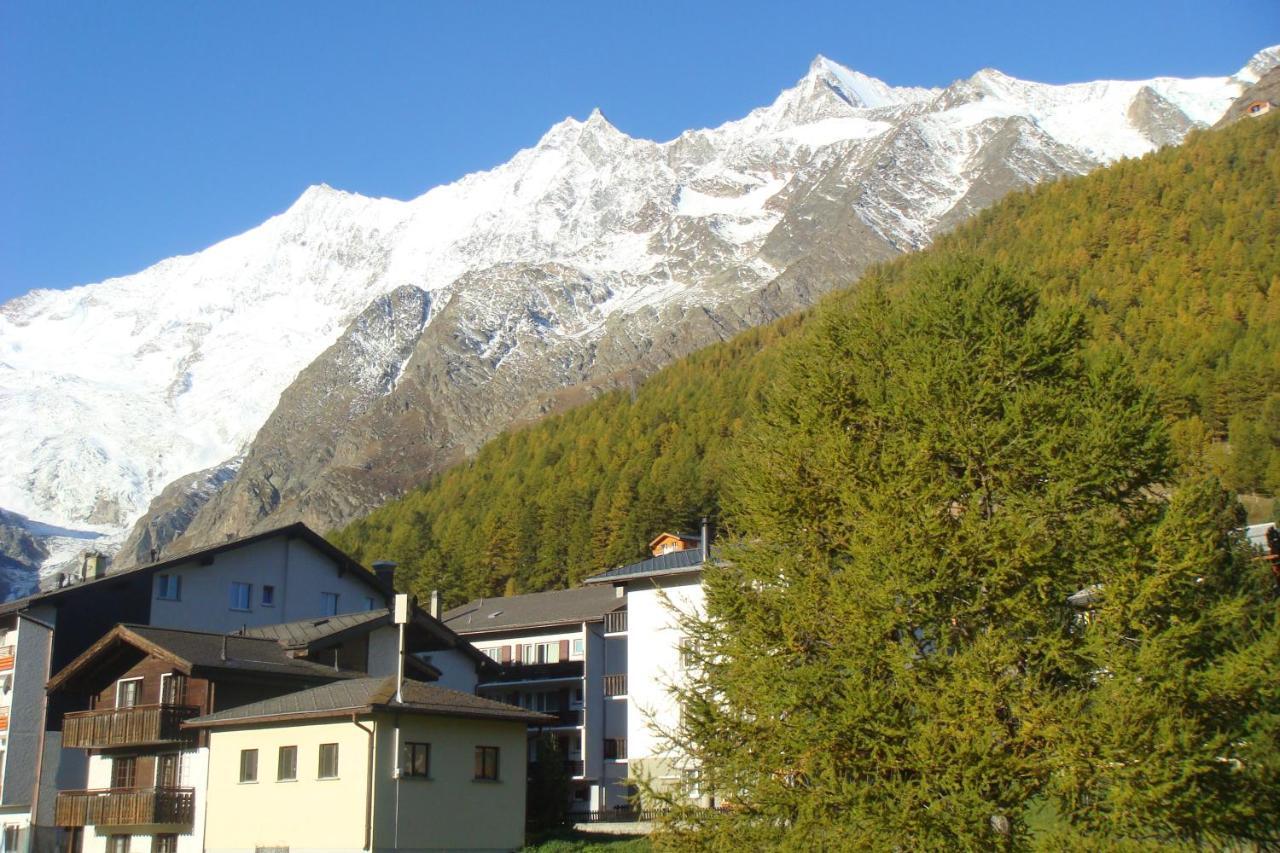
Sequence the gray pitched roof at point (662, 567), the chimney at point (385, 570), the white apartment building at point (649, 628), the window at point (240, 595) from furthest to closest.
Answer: the chimney at point (385, 570), the window at point (240, 595), the white apartment building at point (649, 628), the gray pitched roof at point (662, 567)

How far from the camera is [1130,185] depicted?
6255 inches

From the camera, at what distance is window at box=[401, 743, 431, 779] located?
3394cm

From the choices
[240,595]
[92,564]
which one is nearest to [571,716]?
[240,595]

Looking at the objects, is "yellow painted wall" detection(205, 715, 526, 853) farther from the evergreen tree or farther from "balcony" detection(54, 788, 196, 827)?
the evergreen tree

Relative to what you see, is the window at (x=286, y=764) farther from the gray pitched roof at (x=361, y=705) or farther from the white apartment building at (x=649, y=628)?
the white apartment building at (x=649, y=628)

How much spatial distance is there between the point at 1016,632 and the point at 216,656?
27.2 meters

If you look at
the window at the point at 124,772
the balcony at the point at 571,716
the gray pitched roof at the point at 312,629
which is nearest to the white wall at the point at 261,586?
the gray pitched roof at the point at 312,629

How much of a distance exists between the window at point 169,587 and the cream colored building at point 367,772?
1515 cm

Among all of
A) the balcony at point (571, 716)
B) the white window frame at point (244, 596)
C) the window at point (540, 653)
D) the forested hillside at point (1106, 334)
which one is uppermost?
the forested hillside at point (1106, 334)

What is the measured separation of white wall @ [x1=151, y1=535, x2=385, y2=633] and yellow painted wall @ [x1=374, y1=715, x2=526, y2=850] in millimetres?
20094

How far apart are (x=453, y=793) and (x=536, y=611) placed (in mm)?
35223

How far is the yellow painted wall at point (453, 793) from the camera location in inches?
1318

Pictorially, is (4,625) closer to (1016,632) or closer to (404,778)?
(404,778)

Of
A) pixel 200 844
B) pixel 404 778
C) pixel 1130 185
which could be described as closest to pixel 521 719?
pixel 404 778
